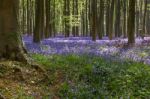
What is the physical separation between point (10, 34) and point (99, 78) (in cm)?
311

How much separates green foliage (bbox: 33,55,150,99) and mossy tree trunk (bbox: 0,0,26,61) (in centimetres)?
114

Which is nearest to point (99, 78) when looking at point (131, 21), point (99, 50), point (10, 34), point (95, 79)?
point (95, 79)

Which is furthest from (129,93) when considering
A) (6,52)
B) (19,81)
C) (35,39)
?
(35,39)

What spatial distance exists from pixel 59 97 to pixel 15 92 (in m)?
1.10

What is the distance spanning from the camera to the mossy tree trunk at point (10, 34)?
10.9 meters

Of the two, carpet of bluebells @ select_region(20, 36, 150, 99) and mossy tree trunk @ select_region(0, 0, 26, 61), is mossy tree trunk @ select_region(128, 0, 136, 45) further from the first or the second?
mossy tree trunk @ select_region(0, 0, 26, 61)

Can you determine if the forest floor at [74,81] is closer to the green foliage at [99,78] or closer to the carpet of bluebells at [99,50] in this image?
the green foliage at [99,78]

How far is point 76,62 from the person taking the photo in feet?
41.2

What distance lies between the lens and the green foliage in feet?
30.0

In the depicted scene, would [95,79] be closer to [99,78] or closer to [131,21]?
[99,78]

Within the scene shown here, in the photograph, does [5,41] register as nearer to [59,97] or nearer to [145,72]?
[59,97]

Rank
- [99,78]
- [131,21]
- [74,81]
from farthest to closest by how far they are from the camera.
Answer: [131,21] → [99,78] → [74,81]

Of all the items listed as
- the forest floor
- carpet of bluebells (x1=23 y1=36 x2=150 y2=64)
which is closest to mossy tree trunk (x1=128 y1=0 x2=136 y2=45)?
carpet of bluebells (x1=23 y1=36 x2=150 y2=64)

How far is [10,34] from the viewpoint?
1103 centimetres
